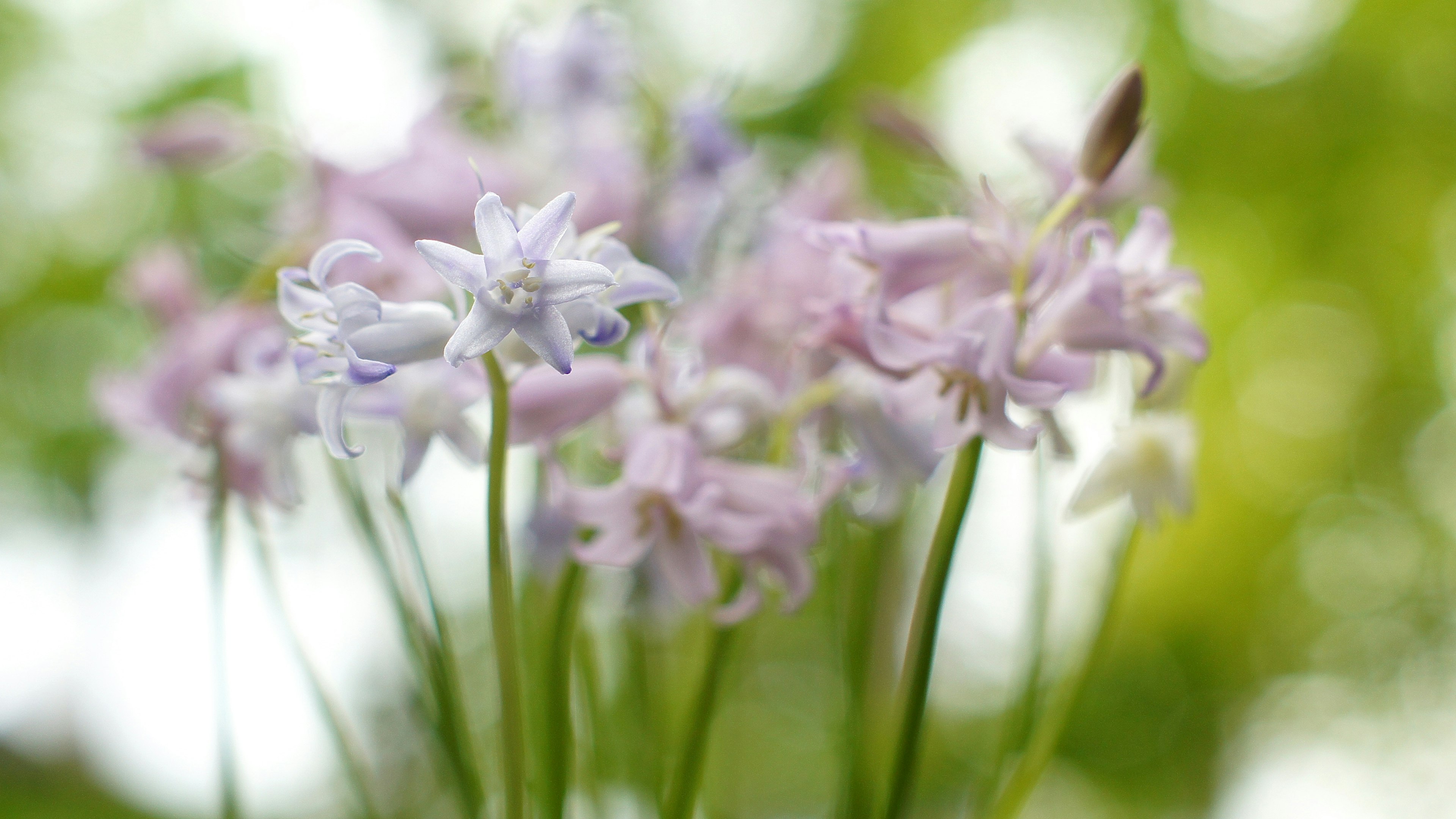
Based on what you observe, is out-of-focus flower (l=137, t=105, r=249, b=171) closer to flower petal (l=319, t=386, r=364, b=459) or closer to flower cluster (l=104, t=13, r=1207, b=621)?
flower cluster (l=104, t=13, r=1207, b=621)

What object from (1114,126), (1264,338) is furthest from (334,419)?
(1264,338)

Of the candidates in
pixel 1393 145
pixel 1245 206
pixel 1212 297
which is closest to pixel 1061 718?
pixel 1212 297

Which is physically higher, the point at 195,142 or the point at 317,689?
the point at 195,142

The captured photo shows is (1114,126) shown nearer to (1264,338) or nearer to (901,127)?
(901,127)

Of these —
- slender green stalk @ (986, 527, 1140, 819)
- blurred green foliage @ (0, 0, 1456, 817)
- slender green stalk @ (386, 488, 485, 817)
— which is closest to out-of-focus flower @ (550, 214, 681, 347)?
slender green stalk @ (386, 488, 485, 817)

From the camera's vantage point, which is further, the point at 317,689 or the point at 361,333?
the point at 317,689

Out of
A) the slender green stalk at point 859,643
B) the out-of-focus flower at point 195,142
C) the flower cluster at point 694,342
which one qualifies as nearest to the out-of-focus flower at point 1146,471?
the flower cluster at point 694,342

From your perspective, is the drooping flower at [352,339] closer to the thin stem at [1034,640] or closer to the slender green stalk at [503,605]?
the slender green stalk at [503,605]
